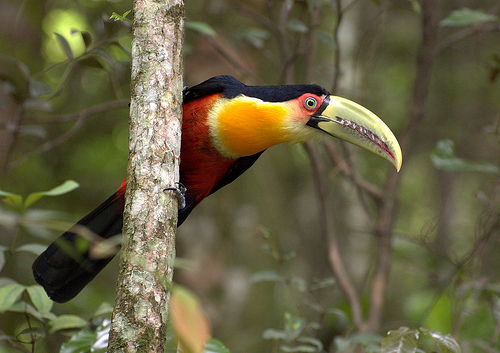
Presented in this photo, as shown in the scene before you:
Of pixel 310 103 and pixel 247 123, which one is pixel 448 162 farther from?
pixel 247 123

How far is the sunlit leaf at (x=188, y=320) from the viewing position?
0.98m

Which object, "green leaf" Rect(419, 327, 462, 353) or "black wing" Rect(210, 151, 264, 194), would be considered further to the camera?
"black wing" Rect(210, 151, 264, 194)

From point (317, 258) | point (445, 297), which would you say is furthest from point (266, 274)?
point (317, 258)

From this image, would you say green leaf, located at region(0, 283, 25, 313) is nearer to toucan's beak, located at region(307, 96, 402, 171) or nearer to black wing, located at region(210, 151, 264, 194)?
black wing, located at region(210, 151, 264, 194)

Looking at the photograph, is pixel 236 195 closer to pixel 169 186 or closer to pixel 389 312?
pixel 389 312

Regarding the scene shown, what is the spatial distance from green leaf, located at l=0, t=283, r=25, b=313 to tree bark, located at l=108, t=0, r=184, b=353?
1.89ft

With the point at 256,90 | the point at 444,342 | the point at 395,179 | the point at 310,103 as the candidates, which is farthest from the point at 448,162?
the point at 444,342

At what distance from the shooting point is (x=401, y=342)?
2.39 metres

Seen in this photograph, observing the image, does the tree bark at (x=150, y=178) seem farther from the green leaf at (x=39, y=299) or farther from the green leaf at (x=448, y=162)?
the green leaf at (x=448, y=162)

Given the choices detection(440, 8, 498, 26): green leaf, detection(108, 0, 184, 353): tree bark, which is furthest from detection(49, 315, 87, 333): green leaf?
detection(440, 8, 498, 26): green leaf

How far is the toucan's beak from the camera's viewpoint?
3.15 metres

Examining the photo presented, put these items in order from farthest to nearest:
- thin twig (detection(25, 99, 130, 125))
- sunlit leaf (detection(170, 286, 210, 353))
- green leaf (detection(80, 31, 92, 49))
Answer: thin twig (detection(25, 99, 130, 125)) < green leaf (detection(80, 31, 92, 49)) < sunlit leaf (detection(170, 286, 210, 353))

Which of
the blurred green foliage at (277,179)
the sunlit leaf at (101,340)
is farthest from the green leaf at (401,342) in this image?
the sunlit leaf at (101,340)

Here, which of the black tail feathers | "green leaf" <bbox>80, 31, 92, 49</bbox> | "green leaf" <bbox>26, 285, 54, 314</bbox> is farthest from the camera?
"green leaf" <bbox>80, 31, 92, 49</bbox>
